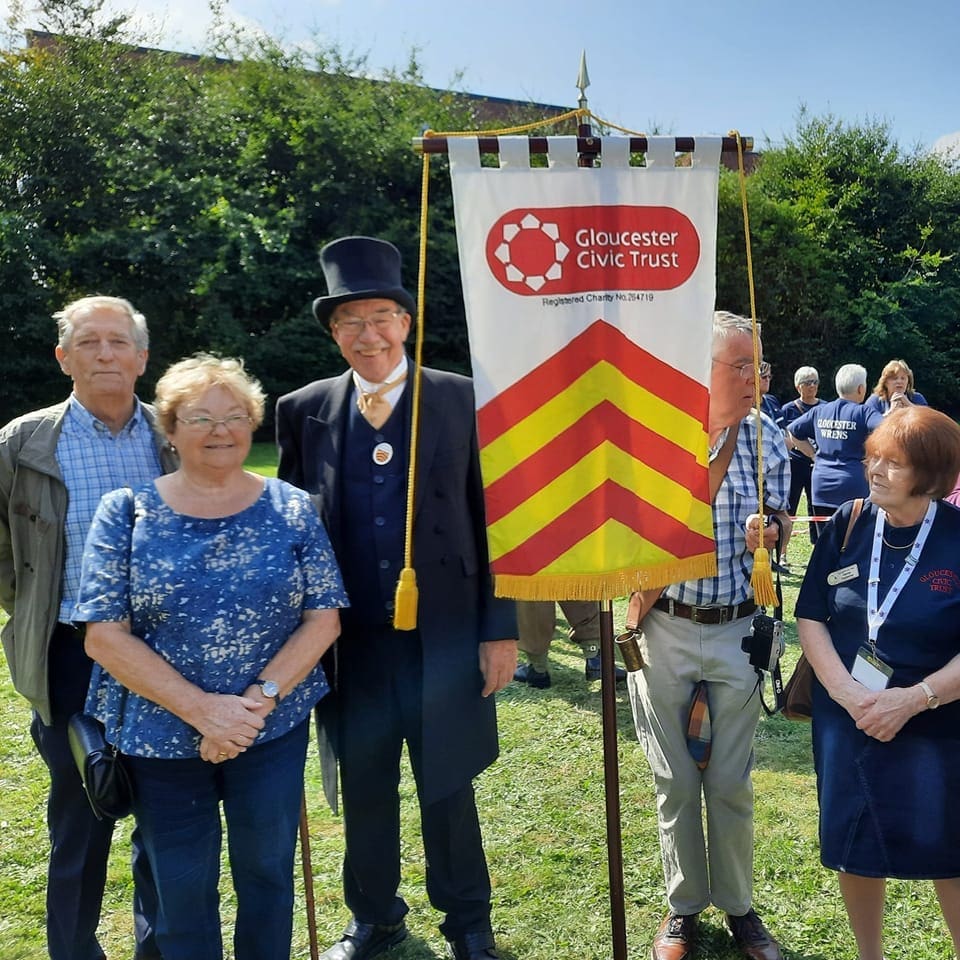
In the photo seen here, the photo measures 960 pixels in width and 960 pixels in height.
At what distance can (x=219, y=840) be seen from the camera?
7.48 ft

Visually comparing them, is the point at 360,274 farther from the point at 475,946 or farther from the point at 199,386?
the point at 475,946

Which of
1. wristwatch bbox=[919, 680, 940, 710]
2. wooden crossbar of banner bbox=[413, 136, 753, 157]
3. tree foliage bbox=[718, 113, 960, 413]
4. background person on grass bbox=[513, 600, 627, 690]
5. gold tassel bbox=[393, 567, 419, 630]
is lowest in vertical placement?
background person on grass bbox=[513, 600, 627, 690]

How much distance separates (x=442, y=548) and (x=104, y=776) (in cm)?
110

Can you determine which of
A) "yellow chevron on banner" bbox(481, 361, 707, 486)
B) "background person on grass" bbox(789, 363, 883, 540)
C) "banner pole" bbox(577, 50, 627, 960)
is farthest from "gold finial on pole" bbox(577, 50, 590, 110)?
"background person on grass" bbox(789, 363, 883, 540)

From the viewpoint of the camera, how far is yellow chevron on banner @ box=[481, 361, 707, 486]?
7.38 ft

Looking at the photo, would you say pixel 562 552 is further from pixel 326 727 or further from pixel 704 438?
pixel 326 727

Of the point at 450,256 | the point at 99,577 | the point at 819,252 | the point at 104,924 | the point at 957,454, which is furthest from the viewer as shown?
the point at 819,252

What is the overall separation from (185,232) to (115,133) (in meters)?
3.19

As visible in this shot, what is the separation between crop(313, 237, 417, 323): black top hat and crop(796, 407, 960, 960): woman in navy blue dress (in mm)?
1479

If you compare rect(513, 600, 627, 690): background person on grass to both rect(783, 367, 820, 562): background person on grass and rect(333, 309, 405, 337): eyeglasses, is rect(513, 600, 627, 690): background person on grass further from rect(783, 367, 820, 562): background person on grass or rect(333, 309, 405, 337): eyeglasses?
rect(783, 367, 820, 562): background person on grass

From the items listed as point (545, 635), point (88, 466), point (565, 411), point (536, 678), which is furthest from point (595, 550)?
point (536, 678)

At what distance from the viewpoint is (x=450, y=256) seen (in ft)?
64.7

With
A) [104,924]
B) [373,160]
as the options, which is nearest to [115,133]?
[373,160]

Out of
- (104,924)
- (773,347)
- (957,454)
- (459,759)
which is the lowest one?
(104,924)
